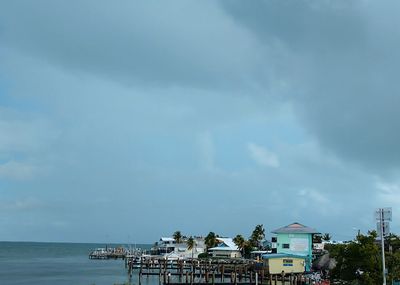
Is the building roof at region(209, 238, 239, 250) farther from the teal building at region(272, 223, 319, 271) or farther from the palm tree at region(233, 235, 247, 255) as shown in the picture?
the teal building at region(272, 223, 319, 271)

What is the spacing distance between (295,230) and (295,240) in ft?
5.05

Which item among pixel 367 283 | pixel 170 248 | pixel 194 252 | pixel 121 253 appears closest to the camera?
pixel 367 283

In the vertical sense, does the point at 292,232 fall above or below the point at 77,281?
above

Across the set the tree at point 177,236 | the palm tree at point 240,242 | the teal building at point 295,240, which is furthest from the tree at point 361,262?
the tree at point 177,236

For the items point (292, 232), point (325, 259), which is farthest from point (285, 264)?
point (292, 232)

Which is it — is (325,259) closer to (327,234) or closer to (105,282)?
(105,282)

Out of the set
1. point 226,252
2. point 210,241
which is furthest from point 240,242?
point 210,241

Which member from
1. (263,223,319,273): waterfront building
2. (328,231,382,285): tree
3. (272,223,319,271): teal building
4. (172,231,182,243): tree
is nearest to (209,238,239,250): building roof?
(172,231,182,243): tree

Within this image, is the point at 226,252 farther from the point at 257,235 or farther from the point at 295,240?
the point at 295,240

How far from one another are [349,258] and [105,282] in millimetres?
44698

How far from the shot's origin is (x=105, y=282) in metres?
78.6

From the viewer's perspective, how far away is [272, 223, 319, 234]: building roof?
83488 mm

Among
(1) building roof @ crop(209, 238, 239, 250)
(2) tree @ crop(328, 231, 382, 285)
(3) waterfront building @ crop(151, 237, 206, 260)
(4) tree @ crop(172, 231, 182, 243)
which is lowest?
(3) waterfront building @ crop(151, 237, 206, 260)

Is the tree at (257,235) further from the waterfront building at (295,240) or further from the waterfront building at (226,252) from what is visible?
the waterfront building at (295,240)
